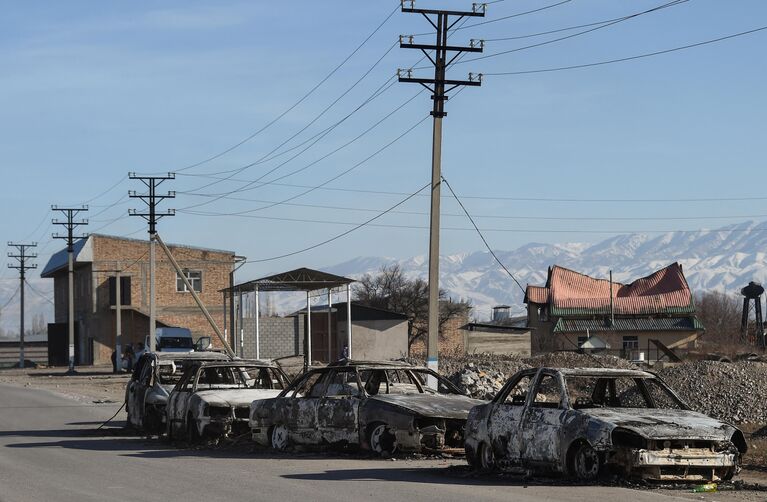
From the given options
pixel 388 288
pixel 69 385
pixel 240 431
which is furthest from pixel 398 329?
pixel 240 431

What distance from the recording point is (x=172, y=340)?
61844 millimetres

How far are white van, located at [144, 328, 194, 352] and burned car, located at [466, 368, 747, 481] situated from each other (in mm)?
47003

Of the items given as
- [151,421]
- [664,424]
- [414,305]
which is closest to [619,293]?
[414,305]

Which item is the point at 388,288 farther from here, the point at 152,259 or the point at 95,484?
the point at 95,484

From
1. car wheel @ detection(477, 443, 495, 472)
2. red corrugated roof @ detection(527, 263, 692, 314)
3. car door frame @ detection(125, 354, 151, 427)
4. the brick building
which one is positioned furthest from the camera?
red corrugated roof @ detection(527, 263, 692, 314)

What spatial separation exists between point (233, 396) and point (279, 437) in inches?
89.0

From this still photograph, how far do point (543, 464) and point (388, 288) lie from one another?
10676cm

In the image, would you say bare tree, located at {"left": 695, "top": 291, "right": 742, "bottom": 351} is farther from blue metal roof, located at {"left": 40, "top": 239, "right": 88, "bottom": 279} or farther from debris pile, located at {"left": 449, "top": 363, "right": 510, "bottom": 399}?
debris pile, located at {"left": 449, "top": 363, "right": 510, "bottom": 399}

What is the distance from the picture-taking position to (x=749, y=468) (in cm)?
1622

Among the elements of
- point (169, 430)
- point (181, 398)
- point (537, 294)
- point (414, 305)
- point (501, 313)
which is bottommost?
point (169, 430)

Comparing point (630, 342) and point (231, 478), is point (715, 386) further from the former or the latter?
point (630, 342)

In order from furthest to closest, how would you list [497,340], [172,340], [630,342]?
[630,342], [497,340], [172,340]

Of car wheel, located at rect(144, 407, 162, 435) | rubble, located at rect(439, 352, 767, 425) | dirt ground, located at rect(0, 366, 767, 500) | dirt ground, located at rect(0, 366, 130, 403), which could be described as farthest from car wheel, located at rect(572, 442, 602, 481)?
dirt ground, located at rect(0, 366, 130, 403)

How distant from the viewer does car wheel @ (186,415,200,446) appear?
814 inches
